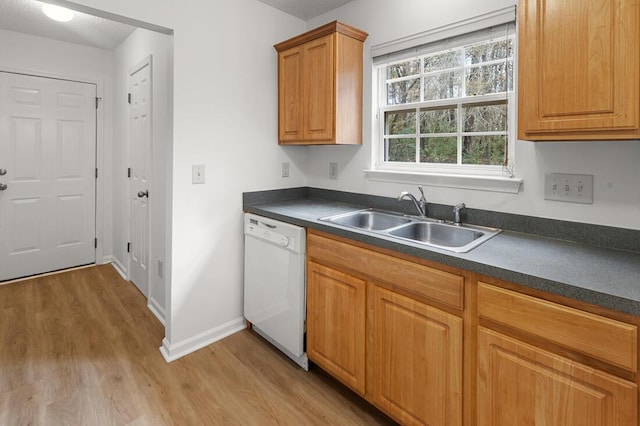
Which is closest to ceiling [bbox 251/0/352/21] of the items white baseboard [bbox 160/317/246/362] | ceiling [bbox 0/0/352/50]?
ceiling [bbox 0/0/352/50]

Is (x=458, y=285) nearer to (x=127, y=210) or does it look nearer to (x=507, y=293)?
(x=507, y=293)

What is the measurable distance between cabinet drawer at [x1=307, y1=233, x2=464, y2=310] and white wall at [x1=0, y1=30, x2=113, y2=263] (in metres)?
3.11

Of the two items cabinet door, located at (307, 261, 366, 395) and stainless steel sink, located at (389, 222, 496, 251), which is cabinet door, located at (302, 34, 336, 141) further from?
cabinet door, located at (307, 261, 366, 395)

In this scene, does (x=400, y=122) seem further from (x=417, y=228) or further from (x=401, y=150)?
(x=417, y=228)

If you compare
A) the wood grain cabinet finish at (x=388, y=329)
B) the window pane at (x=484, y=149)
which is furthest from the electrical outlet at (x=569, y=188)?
the wood grain cabinet finish at (x=388, y=329)

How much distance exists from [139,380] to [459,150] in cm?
227

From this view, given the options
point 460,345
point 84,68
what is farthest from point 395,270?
point 84,68

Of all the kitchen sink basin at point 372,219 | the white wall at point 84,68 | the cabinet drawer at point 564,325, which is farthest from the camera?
the white wall at point 84,68

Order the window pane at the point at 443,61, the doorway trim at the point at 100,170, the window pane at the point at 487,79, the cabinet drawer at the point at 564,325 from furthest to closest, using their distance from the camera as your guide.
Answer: the doorway trim at the point at 100,170, the window pane at the point at 443,61, the window pane at the point at 487,79, the cabinet drawer at the point at 564,325

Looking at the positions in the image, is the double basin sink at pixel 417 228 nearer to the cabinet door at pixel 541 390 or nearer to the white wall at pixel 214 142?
the cabinet door at pixel 541 390

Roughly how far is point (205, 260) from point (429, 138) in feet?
5.48

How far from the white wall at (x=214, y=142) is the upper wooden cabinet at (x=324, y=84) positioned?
0.21m

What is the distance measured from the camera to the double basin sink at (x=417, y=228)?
1.82 m

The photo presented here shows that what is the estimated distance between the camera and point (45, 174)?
360cm
